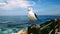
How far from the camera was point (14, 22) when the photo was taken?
1.87m

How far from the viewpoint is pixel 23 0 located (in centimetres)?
188

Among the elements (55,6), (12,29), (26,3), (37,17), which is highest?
(26,3)

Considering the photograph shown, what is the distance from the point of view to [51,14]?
6.21ft

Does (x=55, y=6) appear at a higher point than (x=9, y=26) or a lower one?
higher

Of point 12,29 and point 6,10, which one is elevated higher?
point 6,10

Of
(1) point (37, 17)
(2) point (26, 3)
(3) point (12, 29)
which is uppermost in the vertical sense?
(2) point (26, 3)

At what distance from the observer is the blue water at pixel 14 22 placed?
6.06 feet

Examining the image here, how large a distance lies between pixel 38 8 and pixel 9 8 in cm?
45

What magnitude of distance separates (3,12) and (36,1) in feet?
1.77

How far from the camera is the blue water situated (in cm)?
185

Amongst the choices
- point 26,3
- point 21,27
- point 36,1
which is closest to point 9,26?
point 21,27

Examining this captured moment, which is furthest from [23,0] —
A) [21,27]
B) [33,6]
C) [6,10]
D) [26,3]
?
[21,27]

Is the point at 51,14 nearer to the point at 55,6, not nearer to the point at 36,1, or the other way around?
the point at 55,6

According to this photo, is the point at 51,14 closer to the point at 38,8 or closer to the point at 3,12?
the point at 38,8
